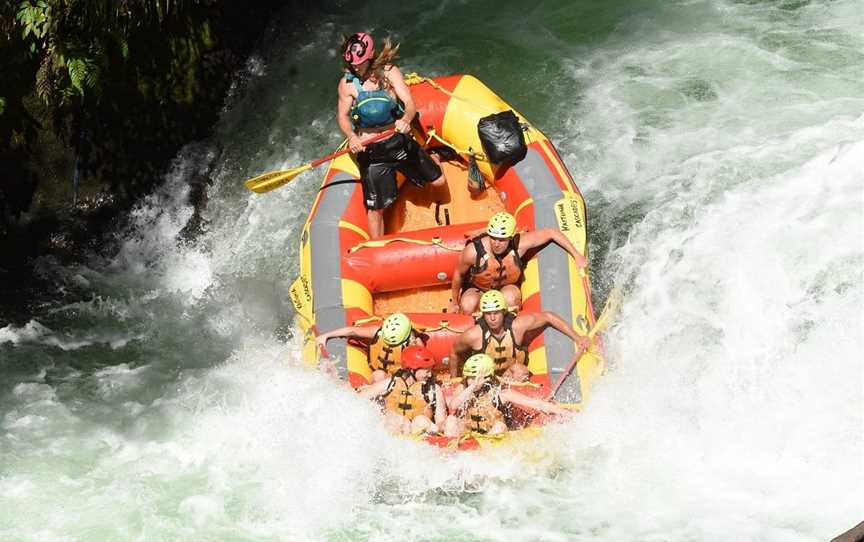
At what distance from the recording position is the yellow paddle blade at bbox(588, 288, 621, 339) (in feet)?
22.2

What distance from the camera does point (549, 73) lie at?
9.82m

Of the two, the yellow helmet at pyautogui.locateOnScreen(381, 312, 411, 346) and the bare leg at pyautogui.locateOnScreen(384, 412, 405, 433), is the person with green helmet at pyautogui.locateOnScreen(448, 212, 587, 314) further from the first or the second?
the bare leg at pyautogui.locateOnScreen(384, 412, 405, 433)

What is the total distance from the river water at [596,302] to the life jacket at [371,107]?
1.62 meters

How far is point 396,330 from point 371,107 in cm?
148

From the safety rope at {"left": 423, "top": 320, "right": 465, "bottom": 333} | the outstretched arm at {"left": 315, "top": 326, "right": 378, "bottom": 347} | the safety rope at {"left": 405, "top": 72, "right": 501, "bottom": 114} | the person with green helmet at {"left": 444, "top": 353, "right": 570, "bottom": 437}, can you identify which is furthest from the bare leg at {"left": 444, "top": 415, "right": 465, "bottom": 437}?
the safety rope at {"left": 405, "top": 72, "right": 501, "bottom": 114}

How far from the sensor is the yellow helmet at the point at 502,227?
691 centimetres

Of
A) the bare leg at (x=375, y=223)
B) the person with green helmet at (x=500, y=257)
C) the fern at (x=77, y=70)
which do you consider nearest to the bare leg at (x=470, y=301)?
the person with green helmet at (x=500, y=257)

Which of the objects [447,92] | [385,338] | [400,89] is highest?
[447,92]

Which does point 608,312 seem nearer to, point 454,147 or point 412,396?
point 412,396

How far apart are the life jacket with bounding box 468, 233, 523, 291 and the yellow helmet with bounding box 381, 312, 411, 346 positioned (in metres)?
0.65

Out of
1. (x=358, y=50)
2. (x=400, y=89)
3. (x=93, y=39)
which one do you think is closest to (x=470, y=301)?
(x=400, y=89)

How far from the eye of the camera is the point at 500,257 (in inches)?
276

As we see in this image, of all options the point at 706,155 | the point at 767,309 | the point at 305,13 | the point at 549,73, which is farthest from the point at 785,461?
the point at 305,13

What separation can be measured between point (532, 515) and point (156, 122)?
4.84m
